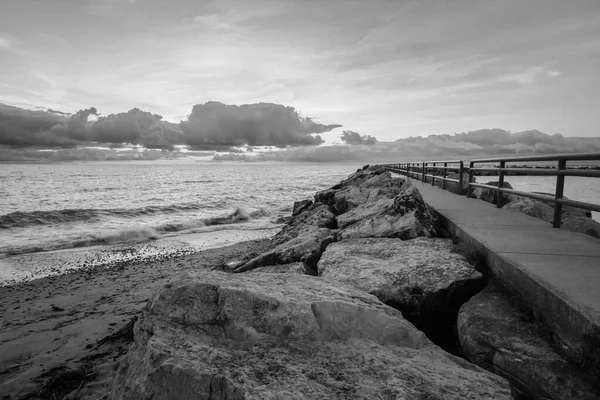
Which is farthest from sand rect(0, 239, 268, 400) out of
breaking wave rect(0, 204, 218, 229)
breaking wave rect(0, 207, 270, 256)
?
breaking wave rect(0, 204, 218, 229)

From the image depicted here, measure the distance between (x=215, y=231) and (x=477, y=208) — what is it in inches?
482

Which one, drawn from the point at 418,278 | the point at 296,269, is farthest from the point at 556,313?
the point at 296,269

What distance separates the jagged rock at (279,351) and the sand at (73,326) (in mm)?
436

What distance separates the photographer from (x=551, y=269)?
2.74 metres

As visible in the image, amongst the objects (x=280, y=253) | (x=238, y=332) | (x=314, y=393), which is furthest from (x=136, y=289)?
(x=314, y=393)

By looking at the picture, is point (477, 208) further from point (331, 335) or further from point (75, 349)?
point (75, 349)

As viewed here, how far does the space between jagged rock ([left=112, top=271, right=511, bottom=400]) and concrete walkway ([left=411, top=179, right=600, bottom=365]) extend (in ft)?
1.95

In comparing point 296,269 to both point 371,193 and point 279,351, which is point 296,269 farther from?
point 371,193

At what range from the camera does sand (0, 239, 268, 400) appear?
3.66m

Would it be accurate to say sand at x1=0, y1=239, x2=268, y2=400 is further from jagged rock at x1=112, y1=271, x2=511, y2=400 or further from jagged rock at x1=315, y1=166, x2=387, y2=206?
→ jagged rock at x1=315, y1=166, x2=387, y2=206

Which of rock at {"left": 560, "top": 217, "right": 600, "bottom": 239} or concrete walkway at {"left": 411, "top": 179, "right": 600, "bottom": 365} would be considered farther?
rock at {"left": 560, "top": 217, "right": 600, "bottom": 239}

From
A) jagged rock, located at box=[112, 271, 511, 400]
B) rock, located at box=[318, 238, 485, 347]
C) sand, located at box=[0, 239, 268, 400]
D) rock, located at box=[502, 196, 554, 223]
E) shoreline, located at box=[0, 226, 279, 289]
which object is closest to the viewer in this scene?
jagged rock, located at box=[112, 271, 511, 400]

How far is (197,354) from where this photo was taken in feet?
5.55

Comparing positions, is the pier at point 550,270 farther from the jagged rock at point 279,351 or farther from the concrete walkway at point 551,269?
the jagged rock at point 279,351
